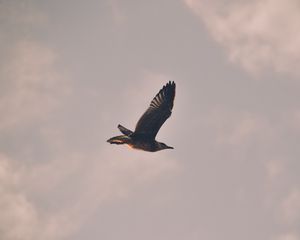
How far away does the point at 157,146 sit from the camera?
15555 millimetres

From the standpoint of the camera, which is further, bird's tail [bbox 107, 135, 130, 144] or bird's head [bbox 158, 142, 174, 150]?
bird's head [bbox 158, 142, 174, 150]

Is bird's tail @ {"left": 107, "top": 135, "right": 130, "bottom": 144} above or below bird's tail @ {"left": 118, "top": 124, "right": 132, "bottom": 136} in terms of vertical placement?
below

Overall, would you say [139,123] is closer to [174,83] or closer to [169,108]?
[169,108]

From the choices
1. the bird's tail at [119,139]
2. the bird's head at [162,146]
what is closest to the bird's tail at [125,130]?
the bird's tail at [119,139]

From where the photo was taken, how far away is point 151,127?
15188 mm

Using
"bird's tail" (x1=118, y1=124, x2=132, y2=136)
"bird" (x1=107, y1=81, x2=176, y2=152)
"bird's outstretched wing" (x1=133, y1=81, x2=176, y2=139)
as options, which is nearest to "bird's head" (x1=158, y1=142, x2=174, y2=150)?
"bird" (x1=107, y1=81, x2=176, y2=152)

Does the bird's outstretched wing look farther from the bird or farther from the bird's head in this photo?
the bird's head

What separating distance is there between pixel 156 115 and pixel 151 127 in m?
→ 0.51

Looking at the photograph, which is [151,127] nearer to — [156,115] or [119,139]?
[156,115]

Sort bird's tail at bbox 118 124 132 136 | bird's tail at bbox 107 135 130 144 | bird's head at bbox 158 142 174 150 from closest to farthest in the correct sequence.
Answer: bird's tail at bbox 107 135 130 144 < bird's tail at bbox 118 124 132 136 < bird's head at bbox 158 142 174 150

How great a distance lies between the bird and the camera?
15000 mm

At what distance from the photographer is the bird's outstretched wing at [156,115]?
15.0m

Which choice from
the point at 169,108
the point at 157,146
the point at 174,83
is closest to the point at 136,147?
the point at 157,146

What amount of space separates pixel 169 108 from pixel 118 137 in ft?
7.67
